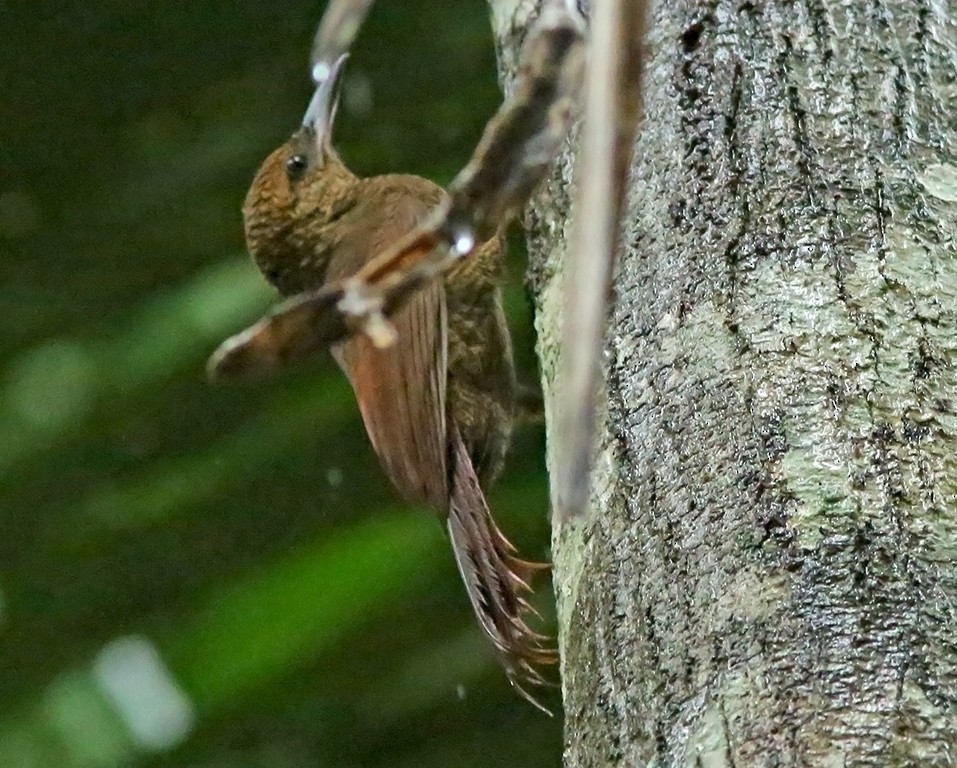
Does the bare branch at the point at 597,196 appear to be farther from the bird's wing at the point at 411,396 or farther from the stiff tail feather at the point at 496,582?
the bird's wing at the point at 411,396

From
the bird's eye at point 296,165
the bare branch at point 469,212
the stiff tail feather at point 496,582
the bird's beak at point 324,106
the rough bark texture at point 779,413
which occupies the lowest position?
the stiff tail feather at point 496,582

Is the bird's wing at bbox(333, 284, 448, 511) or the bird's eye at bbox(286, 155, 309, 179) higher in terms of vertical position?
the bird's eye at bbox(286, 155, 309, 179)

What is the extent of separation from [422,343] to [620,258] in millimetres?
1165

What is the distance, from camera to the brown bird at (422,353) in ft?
7.39

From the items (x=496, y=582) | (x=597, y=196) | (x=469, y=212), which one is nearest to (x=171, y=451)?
(x=496, y=582)

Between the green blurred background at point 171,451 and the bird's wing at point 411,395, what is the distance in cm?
28

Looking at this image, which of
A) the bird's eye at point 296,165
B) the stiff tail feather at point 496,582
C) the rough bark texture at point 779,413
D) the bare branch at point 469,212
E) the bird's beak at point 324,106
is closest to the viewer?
the bare branch at point 469,212

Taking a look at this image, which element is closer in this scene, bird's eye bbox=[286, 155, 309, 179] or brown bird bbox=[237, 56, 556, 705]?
brown bird bbox=[237, 56, 556, 705]

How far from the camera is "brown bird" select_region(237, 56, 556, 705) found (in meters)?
2.25

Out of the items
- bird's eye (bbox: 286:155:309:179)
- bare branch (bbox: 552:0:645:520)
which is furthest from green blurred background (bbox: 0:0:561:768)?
bare branch (bbox: 552:0:645:520)

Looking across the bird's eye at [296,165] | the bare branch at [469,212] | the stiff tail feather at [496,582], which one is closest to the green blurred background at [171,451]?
the bird's eye at [296,165]

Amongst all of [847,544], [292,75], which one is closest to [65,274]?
[292,75]

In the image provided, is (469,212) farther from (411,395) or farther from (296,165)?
(296,165)

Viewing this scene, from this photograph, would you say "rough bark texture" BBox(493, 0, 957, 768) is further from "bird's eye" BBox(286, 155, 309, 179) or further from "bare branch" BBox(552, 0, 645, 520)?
"bird's eye" BBox(286, 155, 309, 179)
